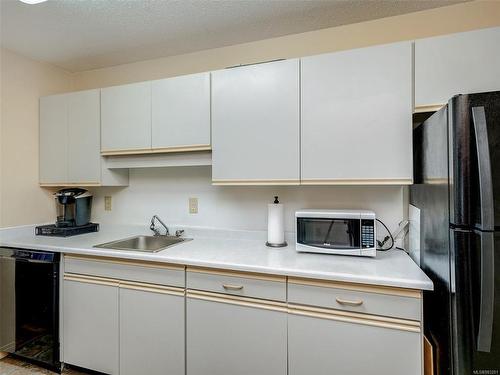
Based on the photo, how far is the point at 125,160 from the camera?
7.30 ft

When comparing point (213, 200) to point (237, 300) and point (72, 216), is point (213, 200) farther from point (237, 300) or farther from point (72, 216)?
point (72, 216)

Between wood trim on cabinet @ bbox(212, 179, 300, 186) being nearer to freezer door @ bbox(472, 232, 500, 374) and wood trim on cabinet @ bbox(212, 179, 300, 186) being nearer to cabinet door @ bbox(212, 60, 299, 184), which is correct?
cabinet door @ bbox(212, 60, 299, 184)

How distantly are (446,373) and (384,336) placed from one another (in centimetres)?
Result: 24

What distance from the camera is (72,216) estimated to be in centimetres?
244

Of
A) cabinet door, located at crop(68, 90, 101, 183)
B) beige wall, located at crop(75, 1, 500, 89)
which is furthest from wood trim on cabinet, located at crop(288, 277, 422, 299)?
cabinet door, located at crop(68, 90, 101, 183)

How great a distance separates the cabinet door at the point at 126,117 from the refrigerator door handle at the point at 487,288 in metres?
2.01

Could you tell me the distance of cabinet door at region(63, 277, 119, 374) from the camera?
1734 mm

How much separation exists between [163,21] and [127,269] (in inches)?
66.7

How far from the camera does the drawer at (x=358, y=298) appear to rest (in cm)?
120

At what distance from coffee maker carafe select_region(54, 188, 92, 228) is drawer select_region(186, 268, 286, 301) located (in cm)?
147

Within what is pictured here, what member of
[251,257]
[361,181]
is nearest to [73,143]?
[251,257]

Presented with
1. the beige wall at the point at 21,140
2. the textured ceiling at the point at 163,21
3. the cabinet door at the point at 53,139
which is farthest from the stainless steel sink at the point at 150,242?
the textured ceiling at the point at 163,21

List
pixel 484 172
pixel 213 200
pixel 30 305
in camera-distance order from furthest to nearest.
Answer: pixel 213 200 → pixel 30 305 → pixel 484 172

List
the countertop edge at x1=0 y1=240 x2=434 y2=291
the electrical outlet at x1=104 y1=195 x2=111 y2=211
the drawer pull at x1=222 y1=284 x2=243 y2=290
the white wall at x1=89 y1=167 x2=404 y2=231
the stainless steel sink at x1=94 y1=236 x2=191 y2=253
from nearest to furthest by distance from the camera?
the countertop edge at x1=0 y1=240 x2=434 y2=291 → the drawer pull at x1=222 y1=284 x2=243 y2=290 → the white wall at x1=89 y1=167 x2=404 y2=231 → the stainless steel sink at x1=94 y1=236 x2=191 y2=253 → the electrical outlet at x1=104 y1=195 x2=111 y2=211
